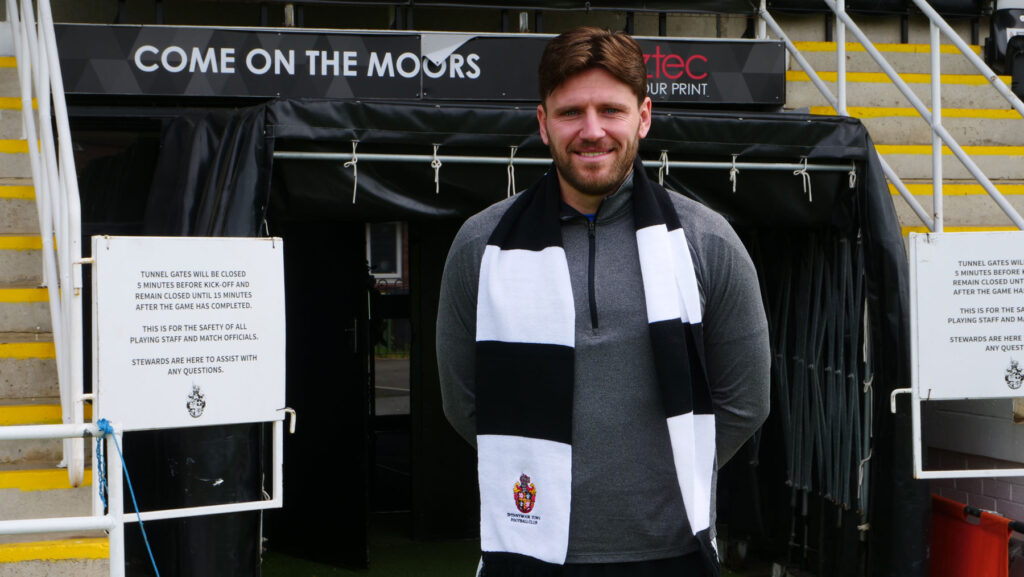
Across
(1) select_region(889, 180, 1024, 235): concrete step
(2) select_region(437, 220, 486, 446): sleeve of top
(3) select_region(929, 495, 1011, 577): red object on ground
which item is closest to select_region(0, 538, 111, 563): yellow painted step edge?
(2) select_region(437, 220, 486, 446): sleeve of top

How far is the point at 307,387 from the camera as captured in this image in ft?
23.7

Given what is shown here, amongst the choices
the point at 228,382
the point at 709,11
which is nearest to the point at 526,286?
the point at 228,382

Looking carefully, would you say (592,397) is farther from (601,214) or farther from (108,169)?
(108,169)

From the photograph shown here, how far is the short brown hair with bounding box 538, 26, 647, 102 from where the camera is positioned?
6.31 ft

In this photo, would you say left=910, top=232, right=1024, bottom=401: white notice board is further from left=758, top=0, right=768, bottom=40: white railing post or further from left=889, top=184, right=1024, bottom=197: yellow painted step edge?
left=758, top=0, right=768, bottom=40: white railing post

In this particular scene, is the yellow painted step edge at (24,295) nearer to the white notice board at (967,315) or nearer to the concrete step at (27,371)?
the concrete step at (27,371)

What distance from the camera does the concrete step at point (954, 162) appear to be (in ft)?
21.2

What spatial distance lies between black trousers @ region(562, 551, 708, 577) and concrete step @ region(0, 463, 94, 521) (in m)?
2.57

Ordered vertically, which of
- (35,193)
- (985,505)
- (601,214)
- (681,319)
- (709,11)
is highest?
(709,11)

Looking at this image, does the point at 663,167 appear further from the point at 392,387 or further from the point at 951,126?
the point at 392,387

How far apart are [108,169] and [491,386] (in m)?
4.52

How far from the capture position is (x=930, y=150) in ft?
21.6

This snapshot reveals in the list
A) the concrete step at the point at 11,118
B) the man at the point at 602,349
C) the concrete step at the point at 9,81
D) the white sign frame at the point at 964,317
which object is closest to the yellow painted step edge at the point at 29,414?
the concrete step at the point at 11,118

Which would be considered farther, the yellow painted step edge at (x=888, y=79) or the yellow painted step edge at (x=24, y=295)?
the yellow painted step edge at (x=888, y=79)
